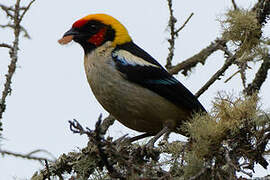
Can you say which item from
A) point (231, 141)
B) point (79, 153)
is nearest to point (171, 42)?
point (79, 153)

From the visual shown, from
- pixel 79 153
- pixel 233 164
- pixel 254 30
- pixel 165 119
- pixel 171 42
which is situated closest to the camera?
pixel 233 164

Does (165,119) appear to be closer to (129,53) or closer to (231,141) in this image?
(129,53)

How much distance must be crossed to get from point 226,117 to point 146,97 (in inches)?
75.0

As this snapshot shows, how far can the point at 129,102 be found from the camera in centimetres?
637

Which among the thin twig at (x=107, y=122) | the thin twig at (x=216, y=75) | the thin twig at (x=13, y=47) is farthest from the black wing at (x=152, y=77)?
the thin twig at (x=13, y=47)

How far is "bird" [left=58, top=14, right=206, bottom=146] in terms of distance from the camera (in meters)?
6.42

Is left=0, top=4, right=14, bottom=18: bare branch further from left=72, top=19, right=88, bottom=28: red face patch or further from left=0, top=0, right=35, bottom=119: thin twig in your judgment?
left=72, top=19, right=88, bottom=28: red face patch

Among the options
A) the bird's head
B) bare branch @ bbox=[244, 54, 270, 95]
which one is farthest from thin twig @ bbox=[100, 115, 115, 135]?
bare branch @ bbox=[244, 54, 270, 95]

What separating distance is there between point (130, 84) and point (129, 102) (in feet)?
0.84

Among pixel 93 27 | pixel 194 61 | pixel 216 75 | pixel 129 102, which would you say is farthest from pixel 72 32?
pixel 216 75

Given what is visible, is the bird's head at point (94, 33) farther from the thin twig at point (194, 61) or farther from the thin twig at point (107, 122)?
the thin twig at point (107, 122)

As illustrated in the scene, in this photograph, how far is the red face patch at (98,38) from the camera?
7054mm

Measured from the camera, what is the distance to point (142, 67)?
6699mm

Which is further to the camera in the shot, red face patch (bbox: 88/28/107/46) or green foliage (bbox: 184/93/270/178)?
red face patch (bbox: 88/28/107/46)
